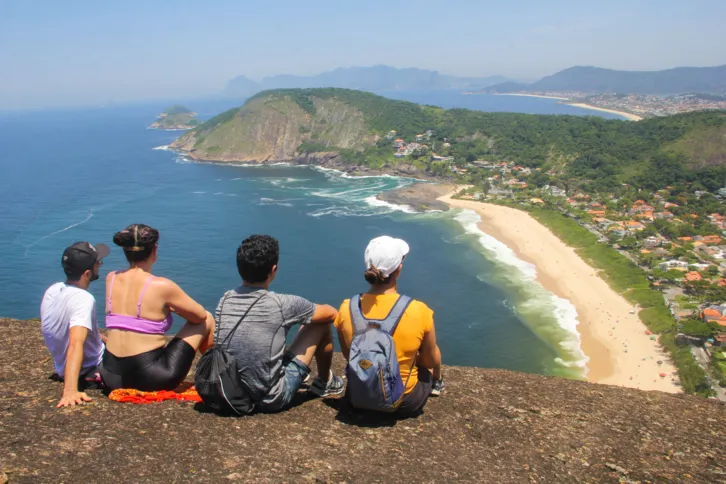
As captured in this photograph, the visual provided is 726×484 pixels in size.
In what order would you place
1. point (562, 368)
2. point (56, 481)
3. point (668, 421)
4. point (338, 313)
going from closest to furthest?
point (56, 481) → point (338, 313) → point (668, 421) → point (562, 368)

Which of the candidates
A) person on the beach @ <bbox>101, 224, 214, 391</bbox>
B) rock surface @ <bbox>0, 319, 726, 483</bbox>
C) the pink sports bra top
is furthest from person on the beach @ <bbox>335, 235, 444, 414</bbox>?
the pink sports bra top

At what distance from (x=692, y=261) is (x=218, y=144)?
8211 cm

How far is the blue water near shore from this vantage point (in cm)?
2802

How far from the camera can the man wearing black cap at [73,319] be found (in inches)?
175

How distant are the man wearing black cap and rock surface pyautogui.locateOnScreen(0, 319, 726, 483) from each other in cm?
31

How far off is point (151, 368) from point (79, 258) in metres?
1.26

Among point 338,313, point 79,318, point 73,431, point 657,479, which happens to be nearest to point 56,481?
point 73,431

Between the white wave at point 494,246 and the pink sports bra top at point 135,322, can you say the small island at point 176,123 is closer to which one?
the white wave at point 494,246

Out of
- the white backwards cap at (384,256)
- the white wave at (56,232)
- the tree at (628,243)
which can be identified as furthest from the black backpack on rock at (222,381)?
the white wave at (56,232)

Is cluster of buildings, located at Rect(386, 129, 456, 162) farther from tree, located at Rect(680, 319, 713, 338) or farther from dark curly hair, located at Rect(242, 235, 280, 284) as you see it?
dark curly hair, located at Rect(242, 235, 280, 284)

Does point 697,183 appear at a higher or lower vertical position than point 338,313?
lower

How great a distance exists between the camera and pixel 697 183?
55.6 m

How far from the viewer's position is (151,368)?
4.60 metres

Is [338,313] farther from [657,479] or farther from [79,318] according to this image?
[657,479]
